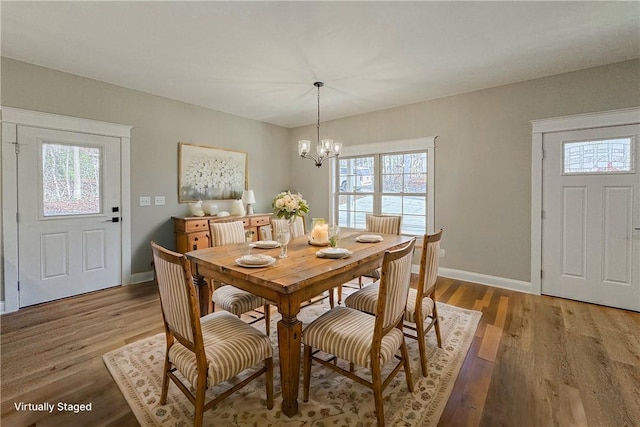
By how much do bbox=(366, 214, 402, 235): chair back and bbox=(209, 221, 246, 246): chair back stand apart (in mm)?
1547

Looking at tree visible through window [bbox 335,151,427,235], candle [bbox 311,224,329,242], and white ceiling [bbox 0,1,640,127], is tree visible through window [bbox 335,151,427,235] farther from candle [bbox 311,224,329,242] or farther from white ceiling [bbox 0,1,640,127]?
candle [bbox 311,224,329,242]

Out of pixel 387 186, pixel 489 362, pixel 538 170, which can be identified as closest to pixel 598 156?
pixel 538 170

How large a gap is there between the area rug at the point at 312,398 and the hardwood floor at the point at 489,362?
0.08 meters

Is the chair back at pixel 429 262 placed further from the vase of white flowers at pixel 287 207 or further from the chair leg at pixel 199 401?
the chair leg at pixel 199 401

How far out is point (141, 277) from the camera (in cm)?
408

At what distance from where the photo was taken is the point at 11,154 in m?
3.01

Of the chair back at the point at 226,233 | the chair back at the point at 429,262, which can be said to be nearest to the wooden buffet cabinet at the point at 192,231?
the chair back at the point at 226,233

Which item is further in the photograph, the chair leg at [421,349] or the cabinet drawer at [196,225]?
the cabinet drawer at [196,225]

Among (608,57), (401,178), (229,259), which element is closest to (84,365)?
(229,259)

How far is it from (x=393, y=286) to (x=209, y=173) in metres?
3.96

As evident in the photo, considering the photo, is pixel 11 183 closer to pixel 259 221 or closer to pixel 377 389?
pixel 259 221

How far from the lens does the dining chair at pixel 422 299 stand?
6.62 ft

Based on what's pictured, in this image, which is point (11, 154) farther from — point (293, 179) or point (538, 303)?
point (538, 303)

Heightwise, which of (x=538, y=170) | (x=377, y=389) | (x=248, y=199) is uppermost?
(x=538, y=170)
